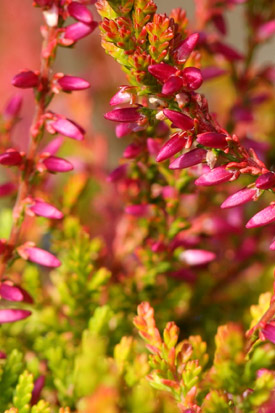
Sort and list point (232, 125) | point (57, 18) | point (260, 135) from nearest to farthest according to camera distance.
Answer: point (57, 18)
point (232, 125)
point (260, 135)

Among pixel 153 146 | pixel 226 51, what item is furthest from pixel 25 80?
pixel 226 51

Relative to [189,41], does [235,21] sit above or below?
below

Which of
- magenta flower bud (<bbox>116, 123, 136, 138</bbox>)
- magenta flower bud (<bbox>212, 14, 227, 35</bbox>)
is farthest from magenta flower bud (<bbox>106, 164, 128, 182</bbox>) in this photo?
magenta flower bud (<bbox>212, 14, 227, 35</bbox>)

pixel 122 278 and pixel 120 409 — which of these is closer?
pixel 120 409

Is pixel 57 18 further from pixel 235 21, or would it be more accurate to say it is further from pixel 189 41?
pixel 235 21

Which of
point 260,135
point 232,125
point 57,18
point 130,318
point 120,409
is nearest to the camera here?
point 120,409

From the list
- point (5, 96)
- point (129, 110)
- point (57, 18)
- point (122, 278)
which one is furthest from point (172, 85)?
point (5, 96)

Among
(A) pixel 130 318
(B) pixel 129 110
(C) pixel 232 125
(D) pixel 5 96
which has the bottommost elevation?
(A) pixel 130 318
